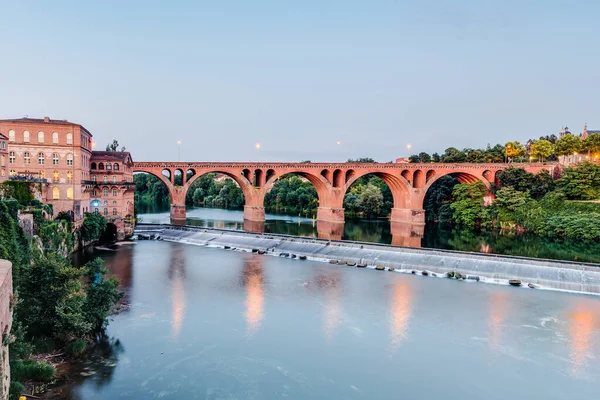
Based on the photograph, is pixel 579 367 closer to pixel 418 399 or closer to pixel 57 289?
pixel 418 399

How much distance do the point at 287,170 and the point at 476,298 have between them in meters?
42.1

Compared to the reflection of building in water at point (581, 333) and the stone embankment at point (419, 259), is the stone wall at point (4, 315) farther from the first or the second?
the stone embankment at point (419, 259)

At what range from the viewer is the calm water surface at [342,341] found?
54.6ft

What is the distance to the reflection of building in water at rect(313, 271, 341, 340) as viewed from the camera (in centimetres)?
2273

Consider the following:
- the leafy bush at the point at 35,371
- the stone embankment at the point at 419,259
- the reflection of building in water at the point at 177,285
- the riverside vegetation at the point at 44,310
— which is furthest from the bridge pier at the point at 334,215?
the leafy bush at the point at 35,371

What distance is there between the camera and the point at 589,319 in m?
23.8

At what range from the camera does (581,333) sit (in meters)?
21.9

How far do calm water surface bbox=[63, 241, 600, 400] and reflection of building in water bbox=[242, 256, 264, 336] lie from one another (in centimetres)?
12

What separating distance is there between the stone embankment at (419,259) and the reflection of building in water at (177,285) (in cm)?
538

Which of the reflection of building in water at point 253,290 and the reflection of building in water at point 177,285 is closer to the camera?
the reflection of building in water at point 177,285

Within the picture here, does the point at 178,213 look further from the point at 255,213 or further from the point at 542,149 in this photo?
the point at 542,149

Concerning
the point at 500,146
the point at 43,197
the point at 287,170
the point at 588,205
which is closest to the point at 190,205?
the point at 287,170

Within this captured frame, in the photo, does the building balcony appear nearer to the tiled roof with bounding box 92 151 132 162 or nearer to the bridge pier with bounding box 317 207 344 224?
the tiled roof with bounding box 92 151 132 162

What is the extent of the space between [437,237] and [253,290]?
3424cm
